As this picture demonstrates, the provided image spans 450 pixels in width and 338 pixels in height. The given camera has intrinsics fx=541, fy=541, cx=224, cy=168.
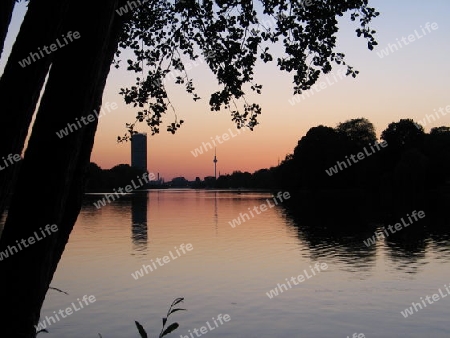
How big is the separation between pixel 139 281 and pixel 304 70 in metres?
12.5

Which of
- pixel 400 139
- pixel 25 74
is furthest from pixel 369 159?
pixel 25 74

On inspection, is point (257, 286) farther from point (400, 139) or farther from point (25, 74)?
point (400, 139)

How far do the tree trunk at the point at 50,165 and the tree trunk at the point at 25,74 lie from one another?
9 centimetres

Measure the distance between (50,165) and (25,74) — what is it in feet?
1.71

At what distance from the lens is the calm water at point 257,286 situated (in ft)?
40.3

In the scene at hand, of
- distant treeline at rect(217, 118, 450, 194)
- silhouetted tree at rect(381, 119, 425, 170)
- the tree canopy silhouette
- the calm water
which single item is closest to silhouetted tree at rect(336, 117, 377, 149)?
distant treeline at rect(217, 118, 450, 194)

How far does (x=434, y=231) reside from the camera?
1223 inches

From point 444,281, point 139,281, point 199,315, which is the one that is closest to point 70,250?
point 139,281

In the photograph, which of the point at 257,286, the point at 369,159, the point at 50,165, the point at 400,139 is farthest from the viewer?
the point at 400,139

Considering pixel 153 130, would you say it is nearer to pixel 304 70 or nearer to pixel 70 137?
pixel 304 70

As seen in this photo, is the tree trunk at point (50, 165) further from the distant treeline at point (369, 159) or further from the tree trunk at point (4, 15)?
the distant treeline at point (369, 159)

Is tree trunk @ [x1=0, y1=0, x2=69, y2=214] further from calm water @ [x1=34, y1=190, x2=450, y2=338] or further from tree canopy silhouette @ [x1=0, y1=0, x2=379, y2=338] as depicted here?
calm water @ [x1=34, y1=190, x2=450, y2=338]

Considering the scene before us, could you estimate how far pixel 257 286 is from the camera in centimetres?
1656

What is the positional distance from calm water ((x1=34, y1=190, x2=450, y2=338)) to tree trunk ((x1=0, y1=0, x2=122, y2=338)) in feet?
30.7
